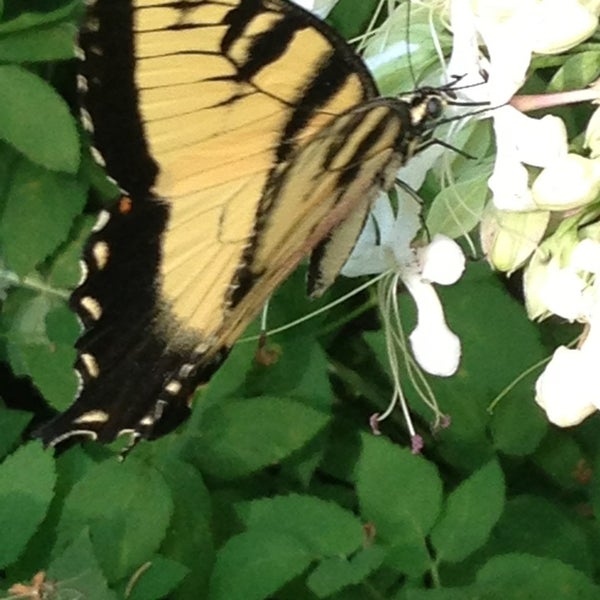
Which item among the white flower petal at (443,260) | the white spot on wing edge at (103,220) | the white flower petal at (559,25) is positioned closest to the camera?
the white flower petal at (559,25)

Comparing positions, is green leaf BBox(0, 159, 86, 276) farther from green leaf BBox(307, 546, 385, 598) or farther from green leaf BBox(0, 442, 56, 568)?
green leaf BBox(307, 546, 385, 598)

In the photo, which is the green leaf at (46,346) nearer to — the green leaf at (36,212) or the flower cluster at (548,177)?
the green leaf at (36,212)

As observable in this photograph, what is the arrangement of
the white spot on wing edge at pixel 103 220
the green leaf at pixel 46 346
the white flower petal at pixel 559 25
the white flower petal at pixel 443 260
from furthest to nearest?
the green leaf at pixel 46 346, the white spot on wing edge at pixel 103 220, the white flower petal at pixel 443 260, the white flower petal at pixel 559 25

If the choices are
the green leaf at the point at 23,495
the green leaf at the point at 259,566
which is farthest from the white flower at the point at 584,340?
the green leaf at the point at 23,495

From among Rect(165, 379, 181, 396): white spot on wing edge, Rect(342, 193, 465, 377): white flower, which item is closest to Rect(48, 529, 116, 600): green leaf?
Rect(165, 379, 181, 396): white spot on wing edge

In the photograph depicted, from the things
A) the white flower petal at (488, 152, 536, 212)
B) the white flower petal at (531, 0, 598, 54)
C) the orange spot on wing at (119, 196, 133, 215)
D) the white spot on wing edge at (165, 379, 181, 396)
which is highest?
the white flower petal at (531, 0, 598, 54)

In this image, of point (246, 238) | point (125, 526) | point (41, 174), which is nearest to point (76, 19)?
point (41, 174)

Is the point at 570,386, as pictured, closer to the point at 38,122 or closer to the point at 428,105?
the point at 428,105
